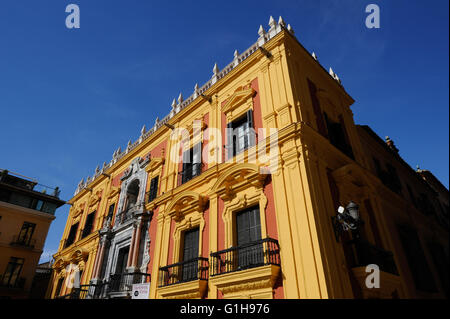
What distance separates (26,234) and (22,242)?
2.65ft

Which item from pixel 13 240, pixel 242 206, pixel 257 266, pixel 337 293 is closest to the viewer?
pixel 337 293

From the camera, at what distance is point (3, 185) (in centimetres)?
2156

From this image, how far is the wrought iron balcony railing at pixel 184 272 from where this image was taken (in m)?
8.97

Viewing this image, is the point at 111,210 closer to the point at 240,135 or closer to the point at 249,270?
the point at 240,135

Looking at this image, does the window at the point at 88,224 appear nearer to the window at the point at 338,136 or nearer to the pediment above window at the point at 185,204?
the pediment above window at the point at 185,204

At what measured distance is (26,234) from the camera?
2172 centimetres

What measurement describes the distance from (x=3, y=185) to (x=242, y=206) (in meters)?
21.4

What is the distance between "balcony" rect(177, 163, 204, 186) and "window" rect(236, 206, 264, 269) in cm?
294

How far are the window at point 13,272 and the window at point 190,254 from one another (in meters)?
16.8

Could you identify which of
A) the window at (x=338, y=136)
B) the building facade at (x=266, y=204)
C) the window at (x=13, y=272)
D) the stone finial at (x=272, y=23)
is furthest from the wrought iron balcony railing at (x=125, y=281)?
the window at (x=13, y=272)

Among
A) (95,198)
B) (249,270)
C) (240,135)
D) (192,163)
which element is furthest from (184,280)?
(95,198)
